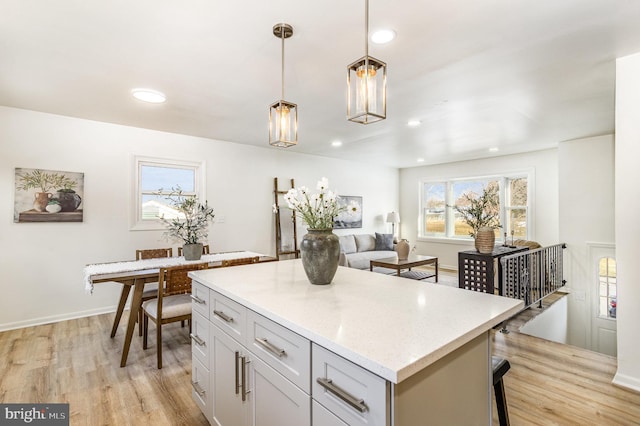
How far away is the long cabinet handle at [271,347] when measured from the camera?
1.21 meters

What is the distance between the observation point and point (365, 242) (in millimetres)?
6793

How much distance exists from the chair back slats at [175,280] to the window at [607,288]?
5299mm

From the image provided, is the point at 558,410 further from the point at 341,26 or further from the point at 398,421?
the point at 341,26

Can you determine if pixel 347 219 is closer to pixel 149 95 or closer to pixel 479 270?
pixel 479 270

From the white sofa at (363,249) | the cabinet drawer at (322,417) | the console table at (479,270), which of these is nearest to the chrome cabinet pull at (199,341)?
the cabinet drawer at (322,417)

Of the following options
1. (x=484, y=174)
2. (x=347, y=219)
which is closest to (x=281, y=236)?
(x=347, y=219)

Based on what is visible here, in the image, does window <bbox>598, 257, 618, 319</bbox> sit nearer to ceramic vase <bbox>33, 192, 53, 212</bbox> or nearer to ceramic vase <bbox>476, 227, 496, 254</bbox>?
ceramic vase <bbox>476, 227, 496, 254</bbox>

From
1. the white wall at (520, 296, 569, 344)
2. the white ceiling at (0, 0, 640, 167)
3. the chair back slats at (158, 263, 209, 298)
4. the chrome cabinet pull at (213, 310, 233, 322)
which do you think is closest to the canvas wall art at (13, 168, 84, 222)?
the white ceiling at (0, 0, 640, 167)

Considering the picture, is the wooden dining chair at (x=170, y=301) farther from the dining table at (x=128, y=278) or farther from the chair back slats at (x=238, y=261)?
the chair back slats at (x=238, y=261)

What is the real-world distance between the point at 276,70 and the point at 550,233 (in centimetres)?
570

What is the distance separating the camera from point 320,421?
3.38 feet

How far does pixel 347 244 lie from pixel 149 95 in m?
4.35

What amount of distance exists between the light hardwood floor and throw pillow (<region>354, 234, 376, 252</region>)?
3.55 m

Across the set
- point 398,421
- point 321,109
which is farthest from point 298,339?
point 321,109
